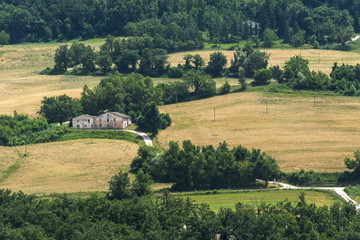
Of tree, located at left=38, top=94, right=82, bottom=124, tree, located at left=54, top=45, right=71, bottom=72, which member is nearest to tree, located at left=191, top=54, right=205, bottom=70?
tree, located at left=54, top=45, right=71, bottom=72

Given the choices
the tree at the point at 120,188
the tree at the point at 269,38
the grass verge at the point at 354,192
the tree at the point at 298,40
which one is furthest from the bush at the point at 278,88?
the tree at the point at 120,188

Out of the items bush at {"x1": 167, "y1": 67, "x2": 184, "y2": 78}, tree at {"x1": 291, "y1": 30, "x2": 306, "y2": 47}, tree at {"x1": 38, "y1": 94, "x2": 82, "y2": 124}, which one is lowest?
tree at {"x1": 38, "y1": 94, "x2": 82, "y2": 124}

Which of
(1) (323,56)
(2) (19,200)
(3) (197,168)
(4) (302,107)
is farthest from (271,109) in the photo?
(2) (19,200)

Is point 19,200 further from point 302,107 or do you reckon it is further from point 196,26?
point 196,26

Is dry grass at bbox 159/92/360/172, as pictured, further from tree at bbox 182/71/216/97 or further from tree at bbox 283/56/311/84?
tree at bbox 283/56/311/84

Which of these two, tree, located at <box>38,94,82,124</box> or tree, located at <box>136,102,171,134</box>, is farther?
tree, located at <box>38,94,82,124</box>
